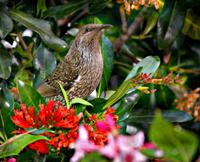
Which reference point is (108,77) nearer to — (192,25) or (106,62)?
(106,62)

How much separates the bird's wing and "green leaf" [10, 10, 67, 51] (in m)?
0.08

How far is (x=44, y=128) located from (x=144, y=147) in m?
0.83

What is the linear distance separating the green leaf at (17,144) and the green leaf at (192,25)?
1.63 meters

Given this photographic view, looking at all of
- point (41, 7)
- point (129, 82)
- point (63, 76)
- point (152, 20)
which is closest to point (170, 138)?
point (129, 82)

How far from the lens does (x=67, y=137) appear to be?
→ 196cm

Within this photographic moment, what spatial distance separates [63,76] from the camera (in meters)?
2.71

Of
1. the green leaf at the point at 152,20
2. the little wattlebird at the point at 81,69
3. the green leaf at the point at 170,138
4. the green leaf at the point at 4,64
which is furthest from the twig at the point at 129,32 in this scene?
the green leaf at the point at 170,138

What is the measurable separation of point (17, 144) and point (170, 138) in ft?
3.07

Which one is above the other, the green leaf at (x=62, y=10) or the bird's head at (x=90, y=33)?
the green leaf at (x=62, y=10)

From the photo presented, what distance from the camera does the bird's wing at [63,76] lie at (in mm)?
2674

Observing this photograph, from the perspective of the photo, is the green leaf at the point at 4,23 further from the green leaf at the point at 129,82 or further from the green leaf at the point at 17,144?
the green leaf at the point at 17,144

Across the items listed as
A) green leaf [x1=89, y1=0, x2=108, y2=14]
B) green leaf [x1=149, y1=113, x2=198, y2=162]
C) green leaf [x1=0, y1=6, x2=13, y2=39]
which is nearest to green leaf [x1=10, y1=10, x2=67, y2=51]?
green leaf [x1=0, y1=6, x2=13, y2=39]

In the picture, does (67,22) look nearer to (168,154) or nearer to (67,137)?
(67,137)

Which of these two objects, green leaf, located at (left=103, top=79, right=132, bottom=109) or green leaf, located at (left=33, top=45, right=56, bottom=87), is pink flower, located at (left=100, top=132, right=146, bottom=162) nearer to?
green leaf, located at (left=103, top=79, right=132, bottom=109)
